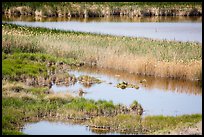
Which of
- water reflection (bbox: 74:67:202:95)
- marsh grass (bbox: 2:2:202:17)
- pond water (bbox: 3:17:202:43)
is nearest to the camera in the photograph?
water reflection (bbox: 74:67:202:95)

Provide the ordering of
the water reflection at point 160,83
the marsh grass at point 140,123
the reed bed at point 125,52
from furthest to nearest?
the reed bed at point 125,52
the water reflection at point 160,83
the marsh grass at point 140,123

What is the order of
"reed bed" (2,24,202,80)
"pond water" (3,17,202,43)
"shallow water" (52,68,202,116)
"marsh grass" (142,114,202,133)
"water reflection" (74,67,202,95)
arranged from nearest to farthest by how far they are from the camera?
"marsh grass" (142,114,202,133) < "shallow water" (52,68,202,116) < "water reflection" (74,67,202,95) < "reed bed" (2,24,202,80) < "pond water" (3,17,202,43)

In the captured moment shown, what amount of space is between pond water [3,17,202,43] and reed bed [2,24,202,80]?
23.3ft

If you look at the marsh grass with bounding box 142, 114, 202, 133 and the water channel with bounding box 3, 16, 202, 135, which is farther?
the water channel with bounding box 3, 16, 202, 135

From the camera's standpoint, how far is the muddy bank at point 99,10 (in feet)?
169

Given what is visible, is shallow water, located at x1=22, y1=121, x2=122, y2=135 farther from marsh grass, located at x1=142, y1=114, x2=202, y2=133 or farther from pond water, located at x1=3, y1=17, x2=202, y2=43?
pond water, located at x1=3, y1=17, x2=202, y2=43

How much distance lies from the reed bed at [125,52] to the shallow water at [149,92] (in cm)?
55

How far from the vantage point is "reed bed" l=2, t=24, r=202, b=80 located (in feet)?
77.8

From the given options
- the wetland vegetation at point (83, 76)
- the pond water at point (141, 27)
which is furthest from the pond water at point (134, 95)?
the pond water at point (141, 27)

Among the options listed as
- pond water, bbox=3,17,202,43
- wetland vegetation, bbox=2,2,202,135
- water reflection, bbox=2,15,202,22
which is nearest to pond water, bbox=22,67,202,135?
wetland vegetation, bbox=2,2,202,135

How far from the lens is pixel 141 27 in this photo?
4312cm

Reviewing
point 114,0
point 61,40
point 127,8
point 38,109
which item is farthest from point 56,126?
point 114,0

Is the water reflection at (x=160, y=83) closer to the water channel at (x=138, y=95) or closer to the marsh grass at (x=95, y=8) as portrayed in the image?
the water channel at (x=138, y=95)

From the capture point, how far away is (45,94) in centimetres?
1880
